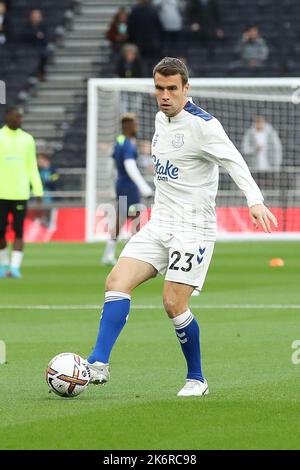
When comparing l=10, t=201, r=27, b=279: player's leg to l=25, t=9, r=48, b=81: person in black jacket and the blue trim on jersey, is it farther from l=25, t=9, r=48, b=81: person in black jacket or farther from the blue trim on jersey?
l=25, t=9, r=48, b=81: person in black jacket

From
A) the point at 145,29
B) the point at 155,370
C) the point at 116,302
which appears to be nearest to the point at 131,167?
the point at 155,370

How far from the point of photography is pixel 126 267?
903 centimetres

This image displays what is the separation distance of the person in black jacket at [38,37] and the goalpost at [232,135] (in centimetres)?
580

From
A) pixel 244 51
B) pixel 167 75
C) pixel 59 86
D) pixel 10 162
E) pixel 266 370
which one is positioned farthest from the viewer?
pixel 59 86

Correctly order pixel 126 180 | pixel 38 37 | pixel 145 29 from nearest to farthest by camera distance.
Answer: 1. pixel 126 180
2. pixel 145 29
3. pixel 38 37

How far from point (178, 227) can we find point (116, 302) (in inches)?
26.8

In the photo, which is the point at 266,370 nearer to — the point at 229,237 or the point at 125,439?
the point at 125,439

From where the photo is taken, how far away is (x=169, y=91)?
352 inches

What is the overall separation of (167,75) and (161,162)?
2.08 feet

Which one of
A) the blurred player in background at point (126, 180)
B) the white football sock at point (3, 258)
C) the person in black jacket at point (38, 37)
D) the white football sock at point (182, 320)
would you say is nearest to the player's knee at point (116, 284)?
the white football sock at point (182, 320)

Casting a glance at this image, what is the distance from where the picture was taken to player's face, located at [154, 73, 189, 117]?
29.2ft

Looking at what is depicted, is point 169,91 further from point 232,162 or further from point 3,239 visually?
point 3,239

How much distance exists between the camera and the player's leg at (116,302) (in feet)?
29.5

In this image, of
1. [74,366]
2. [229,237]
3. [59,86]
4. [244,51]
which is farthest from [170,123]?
[59,86]
